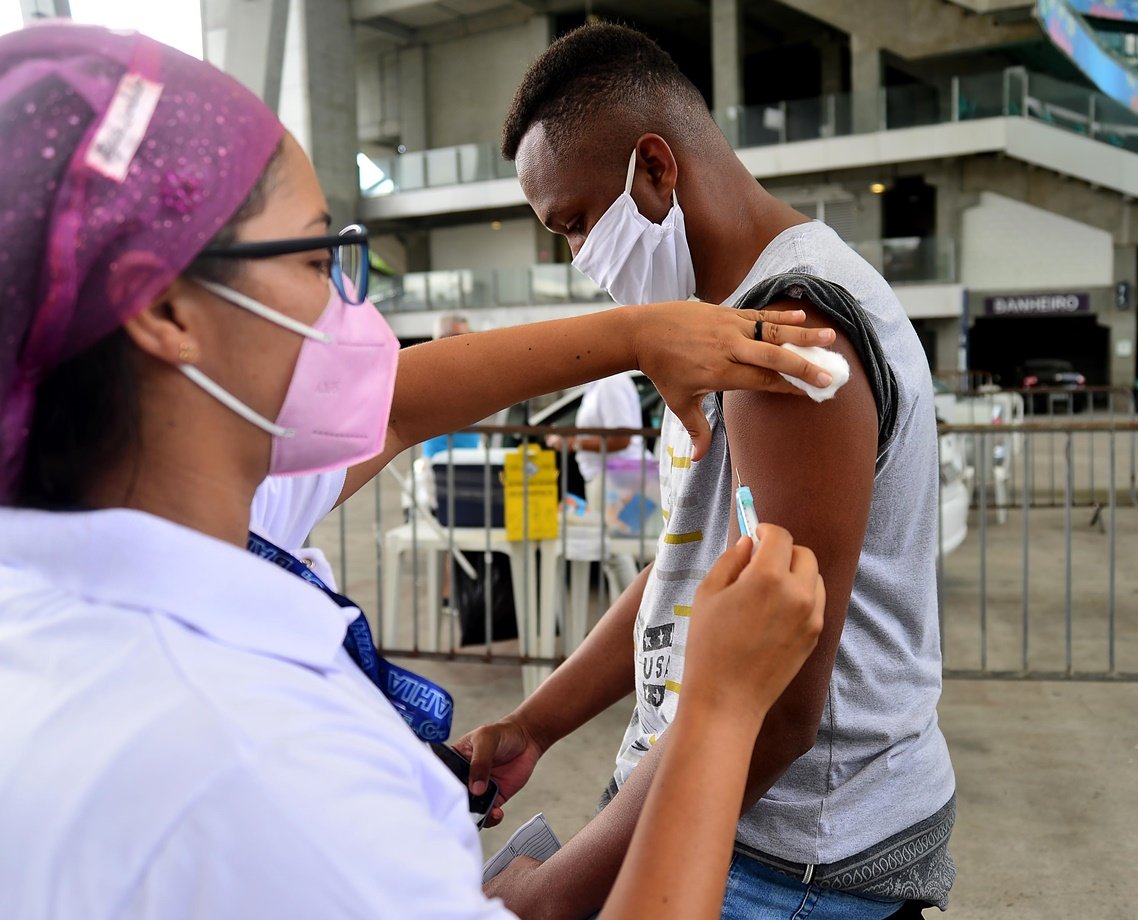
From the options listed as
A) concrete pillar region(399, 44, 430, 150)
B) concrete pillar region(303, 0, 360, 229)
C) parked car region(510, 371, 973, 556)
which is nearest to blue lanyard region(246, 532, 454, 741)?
parked car region(510, 371, 973, 556)

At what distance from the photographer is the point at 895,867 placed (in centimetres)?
135

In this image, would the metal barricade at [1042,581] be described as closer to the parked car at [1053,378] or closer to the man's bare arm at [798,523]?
the man's bare arm at [798,523]

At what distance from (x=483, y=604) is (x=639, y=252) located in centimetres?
369

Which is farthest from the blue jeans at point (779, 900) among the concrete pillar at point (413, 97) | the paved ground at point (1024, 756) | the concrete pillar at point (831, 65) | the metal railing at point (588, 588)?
the concrete pillar at point (413, 97)

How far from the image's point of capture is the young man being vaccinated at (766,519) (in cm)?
120

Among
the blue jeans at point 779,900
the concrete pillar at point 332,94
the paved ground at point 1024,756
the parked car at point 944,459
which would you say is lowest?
the paved ground at point 1024,756

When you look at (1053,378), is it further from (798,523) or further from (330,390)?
(330,390)

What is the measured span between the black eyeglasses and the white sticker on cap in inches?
3.9

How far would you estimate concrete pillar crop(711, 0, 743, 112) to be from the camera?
22.3 m

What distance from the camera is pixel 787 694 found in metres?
1.19

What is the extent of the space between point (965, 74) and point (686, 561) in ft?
79.7

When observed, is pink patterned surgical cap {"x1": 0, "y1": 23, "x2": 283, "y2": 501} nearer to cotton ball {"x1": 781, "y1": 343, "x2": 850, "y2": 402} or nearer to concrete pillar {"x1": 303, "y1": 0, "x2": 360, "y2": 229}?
cotton ball {"x1": 781, "y1": 343, "x2": 850, "y2": 402}

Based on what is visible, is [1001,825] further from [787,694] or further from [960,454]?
[960,454]

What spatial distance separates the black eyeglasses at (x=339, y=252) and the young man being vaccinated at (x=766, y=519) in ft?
1.63
